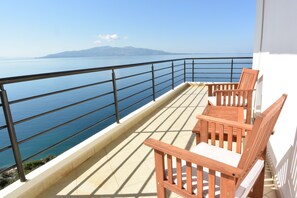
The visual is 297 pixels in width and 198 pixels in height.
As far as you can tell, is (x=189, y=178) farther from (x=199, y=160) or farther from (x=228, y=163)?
(x=228, y=163)

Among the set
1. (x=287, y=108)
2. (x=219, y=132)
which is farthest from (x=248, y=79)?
(x=219, y=132)

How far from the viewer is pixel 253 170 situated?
1162 mm

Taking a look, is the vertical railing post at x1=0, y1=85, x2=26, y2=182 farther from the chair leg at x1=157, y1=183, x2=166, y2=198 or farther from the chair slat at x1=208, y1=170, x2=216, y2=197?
the chair slat at x1=208, y1=170, x2=216, y2=197

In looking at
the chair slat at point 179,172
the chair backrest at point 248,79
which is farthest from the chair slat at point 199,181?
the chair backrest at point 248,79

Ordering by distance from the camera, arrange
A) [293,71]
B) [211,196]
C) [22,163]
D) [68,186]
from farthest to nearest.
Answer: [68,186] → [22,163] → [293,71] → [211,196]

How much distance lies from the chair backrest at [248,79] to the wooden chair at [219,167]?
1.77m

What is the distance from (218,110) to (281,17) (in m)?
1.08

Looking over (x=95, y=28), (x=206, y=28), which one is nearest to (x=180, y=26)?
(x=206, y=28)

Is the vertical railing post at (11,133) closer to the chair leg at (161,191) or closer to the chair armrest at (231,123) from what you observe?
the chair leg at (161,191)

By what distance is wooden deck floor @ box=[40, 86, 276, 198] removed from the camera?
1.64 m

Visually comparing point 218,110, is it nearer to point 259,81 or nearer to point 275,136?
point 275,136

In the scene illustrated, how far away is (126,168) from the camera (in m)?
1.97

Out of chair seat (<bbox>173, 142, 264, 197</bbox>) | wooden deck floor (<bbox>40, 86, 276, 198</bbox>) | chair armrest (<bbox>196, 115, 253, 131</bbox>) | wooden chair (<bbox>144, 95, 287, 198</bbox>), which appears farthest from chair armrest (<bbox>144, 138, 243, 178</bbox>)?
wooden deck floor (<bbox>40, 86, 276, 198</bbox>)

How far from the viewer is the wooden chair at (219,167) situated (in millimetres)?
874
